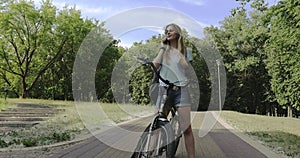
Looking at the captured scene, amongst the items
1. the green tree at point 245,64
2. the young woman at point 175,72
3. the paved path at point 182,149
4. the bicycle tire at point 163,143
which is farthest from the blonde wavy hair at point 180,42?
the green tree at point 245,64

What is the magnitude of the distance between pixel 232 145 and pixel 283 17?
1097 centimetres

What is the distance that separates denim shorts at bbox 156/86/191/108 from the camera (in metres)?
3.50

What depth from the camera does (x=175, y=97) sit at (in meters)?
3.53

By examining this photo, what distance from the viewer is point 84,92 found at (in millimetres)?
5523

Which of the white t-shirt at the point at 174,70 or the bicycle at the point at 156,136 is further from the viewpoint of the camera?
the white t-shirt at the point at 174,70

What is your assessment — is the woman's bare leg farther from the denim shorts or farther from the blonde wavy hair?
the blonde wavy hair

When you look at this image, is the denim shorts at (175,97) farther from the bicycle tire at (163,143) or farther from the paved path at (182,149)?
the paved path at (182,149)

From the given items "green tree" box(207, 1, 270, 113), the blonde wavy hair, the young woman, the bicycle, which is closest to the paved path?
the bicycle

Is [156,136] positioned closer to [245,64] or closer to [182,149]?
[182,149]

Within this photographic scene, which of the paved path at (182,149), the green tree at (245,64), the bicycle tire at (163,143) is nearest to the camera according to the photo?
the bicycle tire at (163,143)

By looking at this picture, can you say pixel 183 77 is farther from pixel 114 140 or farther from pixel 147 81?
pixel 114 140

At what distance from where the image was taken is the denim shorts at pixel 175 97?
11.5 ft

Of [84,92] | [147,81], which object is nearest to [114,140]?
[84,92]

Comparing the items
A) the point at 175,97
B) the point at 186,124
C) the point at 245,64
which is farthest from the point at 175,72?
the point at 245,64
